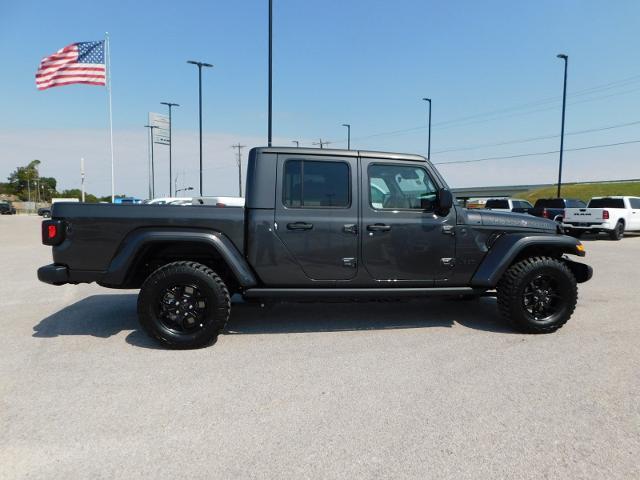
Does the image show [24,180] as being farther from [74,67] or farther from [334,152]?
[334,152]

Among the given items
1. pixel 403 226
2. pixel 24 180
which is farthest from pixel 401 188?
pixel 24 180

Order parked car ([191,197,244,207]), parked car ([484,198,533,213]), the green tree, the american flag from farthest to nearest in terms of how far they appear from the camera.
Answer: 1. the green tree
2. parked car ([484,198,533,213])
3. the american flag
4. parked car ([191,197,244,207])

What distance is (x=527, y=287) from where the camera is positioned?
4.89 meters

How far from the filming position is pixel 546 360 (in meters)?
4.04

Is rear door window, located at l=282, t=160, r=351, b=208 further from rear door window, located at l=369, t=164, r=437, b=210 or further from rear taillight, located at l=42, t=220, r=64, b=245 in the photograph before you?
rear taillight, located at l=42, t=220, r=64, b=245

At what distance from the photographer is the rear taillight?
4184 mm

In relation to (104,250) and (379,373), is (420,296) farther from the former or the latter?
(104,250)

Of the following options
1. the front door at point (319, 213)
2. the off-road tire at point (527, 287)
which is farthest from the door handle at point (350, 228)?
the off-road tire at point (527, 287)

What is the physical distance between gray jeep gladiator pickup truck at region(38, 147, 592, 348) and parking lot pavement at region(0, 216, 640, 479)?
470 millimetres

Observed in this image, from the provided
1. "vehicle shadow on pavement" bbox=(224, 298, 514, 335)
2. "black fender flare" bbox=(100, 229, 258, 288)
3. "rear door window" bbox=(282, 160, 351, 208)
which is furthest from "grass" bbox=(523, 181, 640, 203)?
"black fender flare" bbox=(100, 229, 258, 288)

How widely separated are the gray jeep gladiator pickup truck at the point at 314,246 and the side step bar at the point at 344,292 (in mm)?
11

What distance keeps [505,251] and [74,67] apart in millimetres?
21018

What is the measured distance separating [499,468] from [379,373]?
140 centimetres

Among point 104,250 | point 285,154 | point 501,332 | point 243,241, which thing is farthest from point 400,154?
point 104,250
